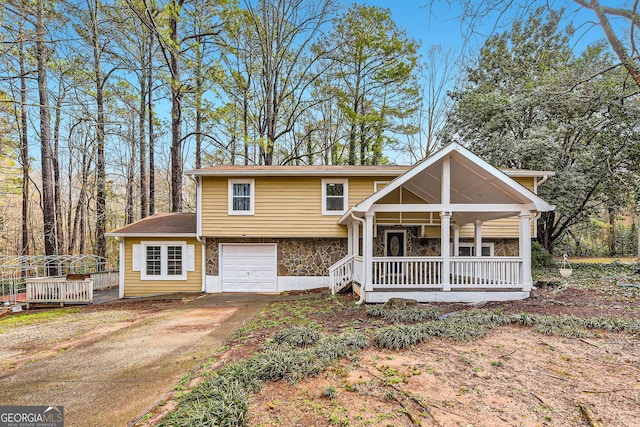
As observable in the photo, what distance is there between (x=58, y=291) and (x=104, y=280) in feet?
11.2

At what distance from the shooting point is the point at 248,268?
11.7 meters

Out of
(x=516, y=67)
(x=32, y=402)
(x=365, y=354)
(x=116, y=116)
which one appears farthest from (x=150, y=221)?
(x=516, y=67)

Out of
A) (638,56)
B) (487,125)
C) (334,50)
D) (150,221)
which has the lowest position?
(150,221)

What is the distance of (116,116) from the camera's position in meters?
16.8

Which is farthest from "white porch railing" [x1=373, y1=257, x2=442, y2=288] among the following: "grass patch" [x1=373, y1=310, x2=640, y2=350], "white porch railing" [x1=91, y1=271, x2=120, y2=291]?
"white porch railing" [x1=91, y1=271, x2=120, y2=291]

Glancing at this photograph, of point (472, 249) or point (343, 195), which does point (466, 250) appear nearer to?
point (472, 249)

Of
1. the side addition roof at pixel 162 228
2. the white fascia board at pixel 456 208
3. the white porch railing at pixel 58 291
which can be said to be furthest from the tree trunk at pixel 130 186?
the white fascia board at pixel 456 208

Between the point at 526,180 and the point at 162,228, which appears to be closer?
the point at 526,180

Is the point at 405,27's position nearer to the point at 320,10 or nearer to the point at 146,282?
the point at 320,10

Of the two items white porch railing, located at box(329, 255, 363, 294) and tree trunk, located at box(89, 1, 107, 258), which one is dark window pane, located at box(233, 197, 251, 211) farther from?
tree trunk, located at box(89, 1, 107, 258)

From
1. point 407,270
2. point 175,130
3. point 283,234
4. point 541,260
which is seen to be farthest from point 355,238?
point 175,130

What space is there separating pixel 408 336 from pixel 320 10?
19382mm

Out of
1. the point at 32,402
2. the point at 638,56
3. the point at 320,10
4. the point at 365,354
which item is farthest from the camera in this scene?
the point at 320,10

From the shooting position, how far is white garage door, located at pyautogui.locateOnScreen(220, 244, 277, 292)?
38.2ft
